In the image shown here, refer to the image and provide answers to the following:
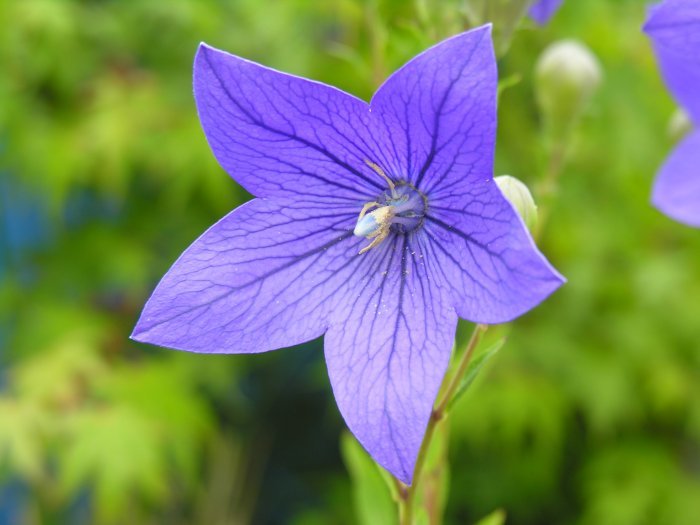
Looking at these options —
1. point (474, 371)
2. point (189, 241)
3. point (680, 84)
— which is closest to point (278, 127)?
point (474, 371)

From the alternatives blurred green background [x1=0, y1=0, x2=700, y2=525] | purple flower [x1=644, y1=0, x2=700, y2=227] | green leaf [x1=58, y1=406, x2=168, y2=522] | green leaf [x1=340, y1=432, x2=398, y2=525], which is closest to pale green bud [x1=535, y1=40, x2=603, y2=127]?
purple flower [x1=644, y1=0, x2=700, y2=227]

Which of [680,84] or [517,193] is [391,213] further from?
[680,84]

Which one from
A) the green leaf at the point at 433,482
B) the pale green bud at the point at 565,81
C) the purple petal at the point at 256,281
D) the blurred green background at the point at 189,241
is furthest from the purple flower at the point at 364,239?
the blurred green background at the point at 189,241

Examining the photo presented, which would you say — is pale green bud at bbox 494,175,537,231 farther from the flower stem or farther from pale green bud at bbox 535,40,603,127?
pale green bud at bbox 535,40,603,127

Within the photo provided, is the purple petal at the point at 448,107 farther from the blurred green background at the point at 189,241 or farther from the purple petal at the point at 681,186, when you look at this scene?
the blurred green background at the point at 189,241

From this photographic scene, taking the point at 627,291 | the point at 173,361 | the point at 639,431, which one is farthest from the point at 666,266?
the point at 173,361

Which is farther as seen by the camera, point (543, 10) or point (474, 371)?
point (543, 10)

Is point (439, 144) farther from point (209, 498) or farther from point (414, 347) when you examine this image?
point (209, 498)
